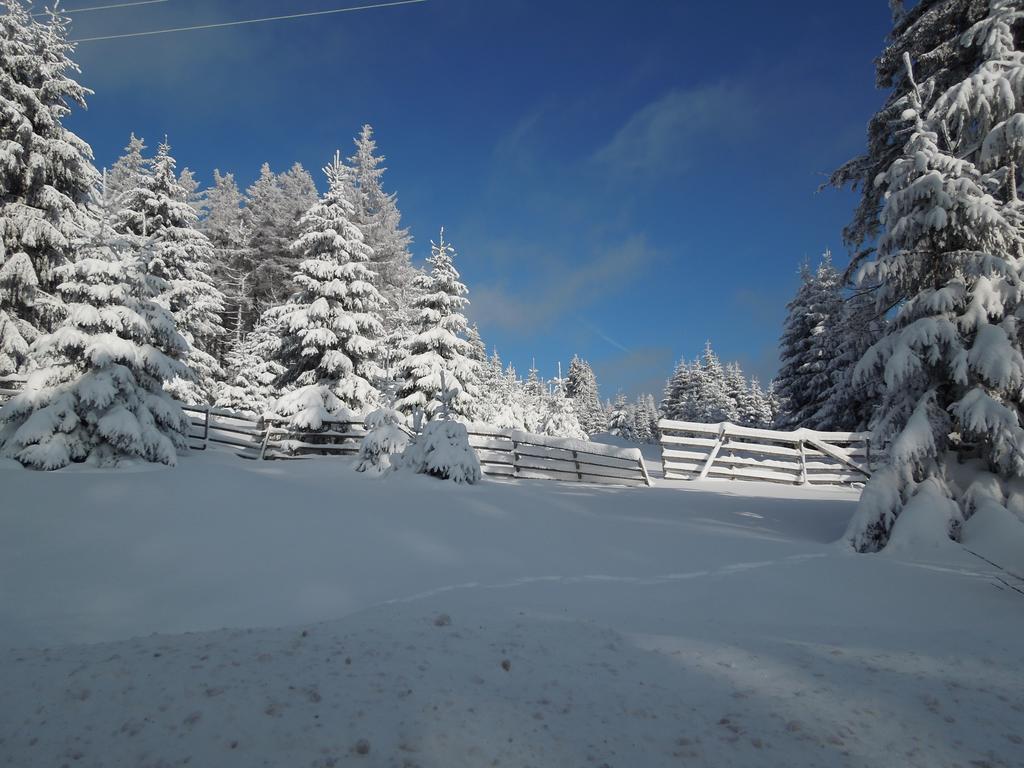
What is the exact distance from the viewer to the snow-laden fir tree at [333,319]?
16.2 metres

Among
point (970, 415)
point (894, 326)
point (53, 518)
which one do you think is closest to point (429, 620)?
point (53, 518)

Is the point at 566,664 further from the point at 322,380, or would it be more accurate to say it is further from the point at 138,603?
the point at 322,380

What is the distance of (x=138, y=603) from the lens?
4.05 metres

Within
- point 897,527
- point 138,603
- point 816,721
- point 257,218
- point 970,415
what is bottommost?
point 138,603

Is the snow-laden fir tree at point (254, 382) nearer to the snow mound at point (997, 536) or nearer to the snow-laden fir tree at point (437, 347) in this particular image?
the snow-laden fir tree at point (437, 347)

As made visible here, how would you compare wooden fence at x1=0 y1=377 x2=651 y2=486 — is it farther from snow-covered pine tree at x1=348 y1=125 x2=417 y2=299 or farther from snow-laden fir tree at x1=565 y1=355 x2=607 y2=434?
snow-laden fir tree at x1=565 y1=355 x2=607 y2=434

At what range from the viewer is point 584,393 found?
2650 inches

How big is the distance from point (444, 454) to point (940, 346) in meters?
8.07

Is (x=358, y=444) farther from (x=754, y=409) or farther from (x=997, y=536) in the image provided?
(x=754, y=409)

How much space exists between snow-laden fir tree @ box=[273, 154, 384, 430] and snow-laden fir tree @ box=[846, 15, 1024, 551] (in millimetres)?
13508

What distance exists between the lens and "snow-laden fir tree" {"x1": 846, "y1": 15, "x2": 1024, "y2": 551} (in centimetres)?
576

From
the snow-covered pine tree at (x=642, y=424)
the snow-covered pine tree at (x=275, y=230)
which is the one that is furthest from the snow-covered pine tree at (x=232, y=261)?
the snow-covered pine tree at (x=642, y=424)

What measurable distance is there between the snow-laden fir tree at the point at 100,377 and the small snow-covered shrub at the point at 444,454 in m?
4.66

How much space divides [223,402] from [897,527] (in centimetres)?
2403
